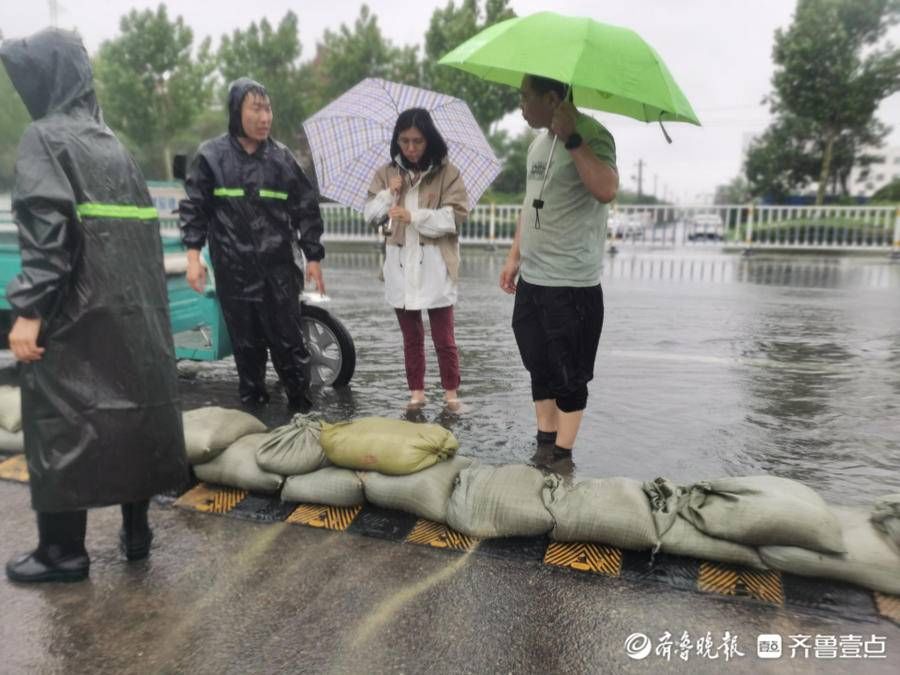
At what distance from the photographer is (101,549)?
279cm

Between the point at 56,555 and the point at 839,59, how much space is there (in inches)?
1042

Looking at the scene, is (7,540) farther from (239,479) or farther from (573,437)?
(573,437)

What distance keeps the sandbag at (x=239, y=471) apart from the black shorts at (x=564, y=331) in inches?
52.7

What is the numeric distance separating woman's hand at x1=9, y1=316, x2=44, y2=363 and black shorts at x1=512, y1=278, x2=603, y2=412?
2.07 metres

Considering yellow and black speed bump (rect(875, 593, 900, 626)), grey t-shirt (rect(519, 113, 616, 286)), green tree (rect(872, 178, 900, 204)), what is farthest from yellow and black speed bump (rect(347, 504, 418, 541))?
green tree (rect(872, 178, 900, 204))

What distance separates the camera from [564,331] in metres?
3.37

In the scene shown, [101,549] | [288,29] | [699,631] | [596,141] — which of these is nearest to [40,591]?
[101,549]

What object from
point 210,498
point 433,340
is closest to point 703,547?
point 210,498

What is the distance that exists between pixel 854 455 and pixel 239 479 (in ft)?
9.87

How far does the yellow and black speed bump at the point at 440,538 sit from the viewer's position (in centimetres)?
278

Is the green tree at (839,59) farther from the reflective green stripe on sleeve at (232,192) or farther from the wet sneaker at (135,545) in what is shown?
the wet sneaker at (135,545)

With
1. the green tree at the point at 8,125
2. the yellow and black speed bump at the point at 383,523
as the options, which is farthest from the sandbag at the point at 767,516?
the green tree at the point at 8,125

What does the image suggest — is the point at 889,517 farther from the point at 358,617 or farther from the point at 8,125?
the point at 8,125

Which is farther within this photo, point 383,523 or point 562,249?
point 562,249
